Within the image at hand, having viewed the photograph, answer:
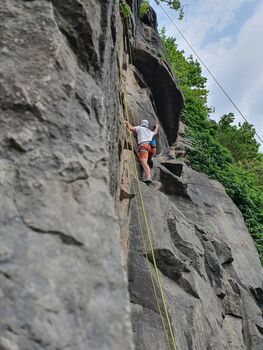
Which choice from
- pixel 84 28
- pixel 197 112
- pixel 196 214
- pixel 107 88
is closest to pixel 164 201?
pixel 196 214

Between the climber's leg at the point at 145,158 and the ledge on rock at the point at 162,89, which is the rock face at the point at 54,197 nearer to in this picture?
the climber's leg at the point at 145,158

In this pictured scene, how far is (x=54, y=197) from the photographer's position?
2.34m

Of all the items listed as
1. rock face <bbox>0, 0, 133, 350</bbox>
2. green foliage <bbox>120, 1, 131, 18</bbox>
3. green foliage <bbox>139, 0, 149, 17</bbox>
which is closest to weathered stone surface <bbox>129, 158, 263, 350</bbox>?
rock face <bbox>0, 0, 133, 350</bbox>

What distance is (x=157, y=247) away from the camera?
22.0 feet

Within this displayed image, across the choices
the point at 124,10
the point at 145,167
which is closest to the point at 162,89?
the point at 124,10

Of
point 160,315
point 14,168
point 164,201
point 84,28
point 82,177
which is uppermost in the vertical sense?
point 84,28

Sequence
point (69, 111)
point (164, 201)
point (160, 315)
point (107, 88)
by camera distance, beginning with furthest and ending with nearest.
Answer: point (164, 201) < point (160, 315) < point (107, 88) < point (69, 111)

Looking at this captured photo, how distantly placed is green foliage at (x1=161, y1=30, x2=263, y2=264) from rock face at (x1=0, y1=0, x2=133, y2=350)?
10.9 meters

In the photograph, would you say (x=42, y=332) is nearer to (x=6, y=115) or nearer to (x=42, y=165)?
(x=42, y=165)

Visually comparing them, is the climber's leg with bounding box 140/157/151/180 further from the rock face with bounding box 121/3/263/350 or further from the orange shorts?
the rock face with bounding box 121/3/263/350

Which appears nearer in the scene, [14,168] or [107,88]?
[14,168]

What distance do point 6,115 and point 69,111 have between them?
430 mm

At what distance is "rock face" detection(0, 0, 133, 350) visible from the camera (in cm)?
189

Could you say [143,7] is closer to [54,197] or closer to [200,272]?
[200,272]
